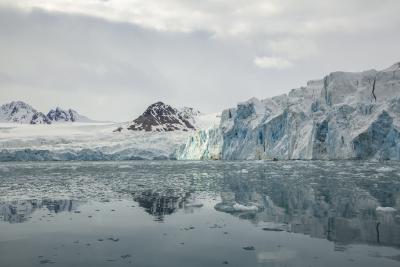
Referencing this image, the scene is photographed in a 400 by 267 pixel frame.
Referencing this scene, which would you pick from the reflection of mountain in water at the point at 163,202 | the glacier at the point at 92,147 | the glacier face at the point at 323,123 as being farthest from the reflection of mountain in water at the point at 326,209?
the glacier at the point at 92,147

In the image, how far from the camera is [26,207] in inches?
503

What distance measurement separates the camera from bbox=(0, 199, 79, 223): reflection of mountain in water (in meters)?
11.0

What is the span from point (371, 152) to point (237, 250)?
3895cm

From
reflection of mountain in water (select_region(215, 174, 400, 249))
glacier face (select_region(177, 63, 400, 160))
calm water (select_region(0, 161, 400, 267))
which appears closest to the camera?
calm water (select_region(0, 161, 400, 267))

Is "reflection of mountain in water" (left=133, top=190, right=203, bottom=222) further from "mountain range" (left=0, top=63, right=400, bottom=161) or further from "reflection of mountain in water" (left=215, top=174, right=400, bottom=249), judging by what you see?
"mountain range" (left=0, top=63, right=400, bottom=161)

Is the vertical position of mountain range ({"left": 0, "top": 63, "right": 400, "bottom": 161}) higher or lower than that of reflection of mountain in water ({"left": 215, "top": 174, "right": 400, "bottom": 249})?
higher

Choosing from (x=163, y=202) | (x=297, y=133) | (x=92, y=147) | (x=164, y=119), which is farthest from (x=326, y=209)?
(x=164, y=119)

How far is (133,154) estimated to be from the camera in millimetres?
69062

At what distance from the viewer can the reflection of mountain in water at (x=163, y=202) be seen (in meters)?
12.0

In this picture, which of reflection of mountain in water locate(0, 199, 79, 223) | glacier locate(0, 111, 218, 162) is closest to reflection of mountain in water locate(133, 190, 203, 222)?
reflection of mountain in water locate(0, 199, 79, 223)

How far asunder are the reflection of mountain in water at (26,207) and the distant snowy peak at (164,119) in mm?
99573

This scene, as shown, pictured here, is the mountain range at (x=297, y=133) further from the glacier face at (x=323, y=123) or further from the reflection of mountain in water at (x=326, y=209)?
the reflection of mountain in water at (x=326, y=209)

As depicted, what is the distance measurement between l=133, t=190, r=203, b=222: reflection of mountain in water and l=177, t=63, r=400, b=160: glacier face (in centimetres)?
3135

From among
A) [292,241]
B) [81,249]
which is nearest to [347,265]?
[292,241]
